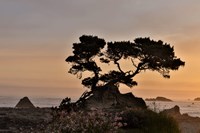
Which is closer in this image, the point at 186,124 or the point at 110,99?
the point at 186,124

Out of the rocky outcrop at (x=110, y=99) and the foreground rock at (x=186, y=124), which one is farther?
the rocky outcrop at (x=110, y=99)

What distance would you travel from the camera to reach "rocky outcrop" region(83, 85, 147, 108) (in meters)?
32.5

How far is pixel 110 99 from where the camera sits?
108 feet

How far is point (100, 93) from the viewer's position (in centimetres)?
3328

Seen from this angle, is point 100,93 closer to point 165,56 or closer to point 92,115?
point 165,56

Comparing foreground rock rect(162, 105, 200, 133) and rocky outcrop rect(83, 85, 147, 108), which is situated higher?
rocky outcrop rect(83, 85, 147, 108)

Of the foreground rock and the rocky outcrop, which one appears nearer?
the foreground rock

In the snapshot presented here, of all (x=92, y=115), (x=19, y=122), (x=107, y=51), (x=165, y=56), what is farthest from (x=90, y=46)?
(x=92, y=115)

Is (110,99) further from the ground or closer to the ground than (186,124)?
further from the ground

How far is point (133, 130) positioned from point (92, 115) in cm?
341

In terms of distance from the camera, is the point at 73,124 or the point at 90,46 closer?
the point at 73,124

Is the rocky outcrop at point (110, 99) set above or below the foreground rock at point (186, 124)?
above

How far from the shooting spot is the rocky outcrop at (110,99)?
106 ft

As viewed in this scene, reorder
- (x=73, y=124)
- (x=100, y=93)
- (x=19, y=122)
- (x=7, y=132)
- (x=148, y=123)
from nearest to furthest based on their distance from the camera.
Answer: (x=73, y=124) → (x=148, y=123) → (x=7, y=132) → (x=19, y=122) → (x=100, y=93)
